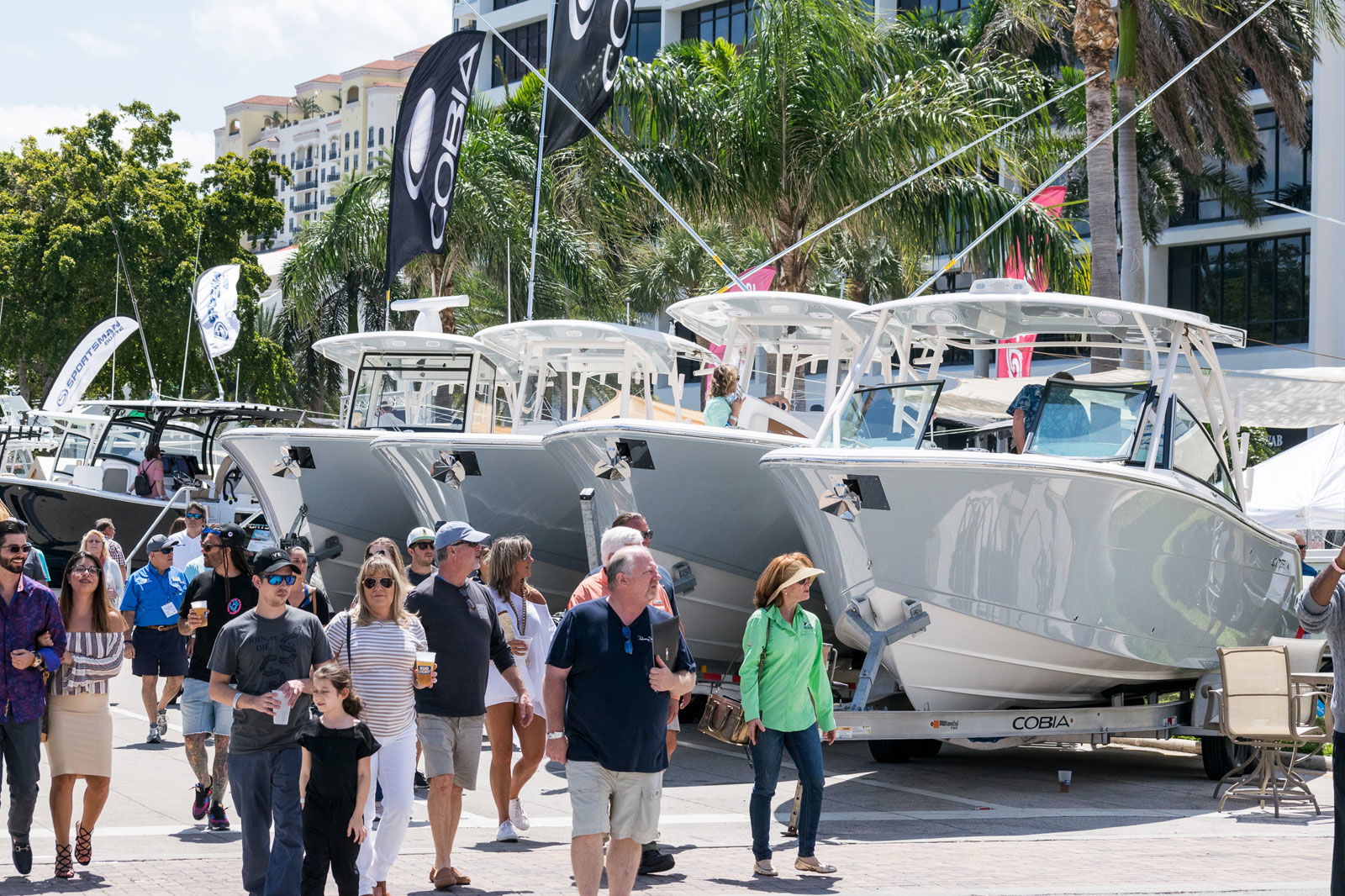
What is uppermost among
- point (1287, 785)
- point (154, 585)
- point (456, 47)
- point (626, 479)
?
point (456, 47)

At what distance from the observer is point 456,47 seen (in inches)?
758

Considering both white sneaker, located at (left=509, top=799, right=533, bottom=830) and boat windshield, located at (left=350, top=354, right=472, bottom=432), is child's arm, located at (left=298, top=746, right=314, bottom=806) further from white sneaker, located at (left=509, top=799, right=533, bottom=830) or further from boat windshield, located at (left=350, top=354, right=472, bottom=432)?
boat windshield, located at (left=350, top=354, right=472, bottom=432)

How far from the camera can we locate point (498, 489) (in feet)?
53.9

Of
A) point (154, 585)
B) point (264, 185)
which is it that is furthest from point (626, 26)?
point (264, 185)

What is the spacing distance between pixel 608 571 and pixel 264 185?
3817cm

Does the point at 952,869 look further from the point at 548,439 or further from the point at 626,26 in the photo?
the point at 626,26

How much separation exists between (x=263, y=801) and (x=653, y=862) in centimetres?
237

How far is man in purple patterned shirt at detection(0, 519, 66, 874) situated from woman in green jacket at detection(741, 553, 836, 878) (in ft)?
11.9

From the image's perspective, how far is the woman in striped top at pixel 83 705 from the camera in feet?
26.1

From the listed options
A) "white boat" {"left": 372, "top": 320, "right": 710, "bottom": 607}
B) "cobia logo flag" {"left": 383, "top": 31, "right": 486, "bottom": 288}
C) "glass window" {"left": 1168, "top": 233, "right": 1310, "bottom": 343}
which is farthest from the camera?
"glass window" {"left": 1168, "top": 233, "right": 1310, "bottom": 343}

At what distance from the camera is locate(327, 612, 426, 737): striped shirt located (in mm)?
6996

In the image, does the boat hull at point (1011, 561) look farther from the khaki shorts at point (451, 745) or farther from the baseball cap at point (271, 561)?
the baseball cap at point (271, 561)

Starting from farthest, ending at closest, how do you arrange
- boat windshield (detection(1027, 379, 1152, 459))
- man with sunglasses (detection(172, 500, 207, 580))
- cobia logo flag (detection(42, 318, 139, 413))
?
cobia logo flag (detection(42, 318, 139, 413))
man with sunglasses (detection(172, 500, 207, 580))
boat windshield (detection(1027, 379, 1152, 459))

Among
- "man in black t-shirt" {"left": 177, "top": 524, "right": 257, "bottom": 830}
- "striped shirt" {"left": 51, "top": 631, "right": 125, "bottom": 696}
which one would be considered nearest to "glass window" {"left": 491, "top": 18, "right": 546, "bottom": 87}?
"man in black t-shirt" {"left": 177, "top": 524, "right": 257, "bottom": 830}
